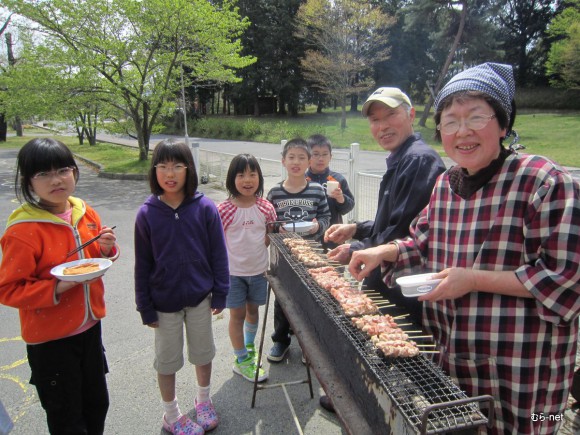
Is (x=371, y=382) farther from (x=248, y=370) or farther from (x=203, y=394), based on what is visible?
(x=248, y=370)

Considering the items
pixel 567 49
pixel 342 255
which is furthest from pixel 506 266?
pixel 567 49

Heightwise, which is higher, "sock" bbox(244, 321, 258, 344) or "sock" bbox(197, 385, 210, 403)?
"sock" bbox(244, 321, 258, 344)

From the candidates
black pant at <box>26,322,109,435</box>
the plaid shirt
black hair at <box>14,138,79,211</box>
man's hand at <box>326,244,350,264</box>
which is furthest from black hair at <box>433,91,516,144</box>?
black pant at <box>26,322,109,435</box>

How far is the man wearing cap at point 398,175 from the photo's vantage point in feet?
6.93

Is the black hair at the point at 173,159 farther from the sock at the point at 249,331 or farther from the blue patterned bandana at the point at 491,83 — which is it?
the blue patterned bandana at the point at 491,83

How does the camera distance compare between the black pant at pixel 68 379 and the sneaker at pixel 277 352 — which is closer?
the black pant at pixel 68 379

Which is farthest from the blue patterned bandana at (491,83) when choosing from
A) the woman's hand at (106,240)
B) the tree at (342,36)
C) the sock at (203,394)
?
the tree at (342,36)

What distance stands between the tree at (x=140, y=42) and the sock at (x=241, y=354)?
14.7 metres

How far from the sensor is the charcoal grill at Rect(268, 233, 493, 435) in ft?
3.92

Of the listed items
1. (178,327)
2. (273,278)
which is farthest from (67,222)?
(273,278)

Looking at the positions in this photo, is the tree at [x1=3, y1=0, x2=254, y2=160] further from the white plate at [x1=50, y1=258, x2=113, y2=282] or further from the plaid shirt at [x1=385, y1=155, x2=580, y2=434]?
the plaid shirt at [x1=385, y1=155, x2=580, y2=434]

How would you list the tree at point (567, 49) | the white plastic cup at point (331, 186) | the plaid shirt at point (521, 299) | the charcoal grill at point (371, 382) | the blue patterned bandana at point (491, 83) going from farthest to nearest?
1. the tree at point (567, 49)
2. the white plastic cup at point (331, 186)
3. the blue patterned bandana at point (491, 83)
4. the plaid shirt at point (521, 299)
5. the charcoal grill at point (371, 382)

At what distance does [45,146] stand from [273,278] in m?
1.86

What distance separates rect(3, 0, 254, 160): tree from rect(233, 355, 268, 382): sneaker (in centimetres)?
1472
